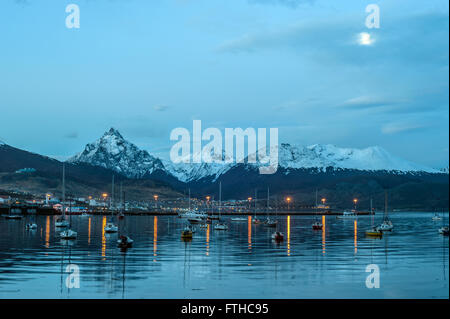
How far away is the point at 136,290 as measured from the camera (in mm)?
41656

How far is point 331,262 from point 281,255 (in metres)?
10.1

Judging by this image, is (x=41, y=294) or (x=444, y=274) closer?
(x=41, y=294)

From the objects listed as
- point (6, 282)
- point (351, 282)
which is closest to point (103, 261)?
point (6, 282)

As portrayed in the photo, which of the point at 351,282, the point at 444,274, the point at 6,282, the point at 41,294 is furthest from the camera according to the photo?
the point at 444,274

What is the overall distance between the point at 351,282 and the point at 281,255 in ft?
80.6
